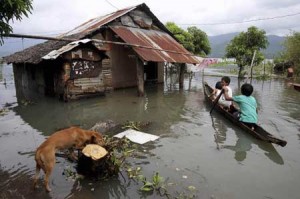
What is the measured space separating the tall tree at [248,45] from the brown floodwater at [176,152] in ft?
37.4

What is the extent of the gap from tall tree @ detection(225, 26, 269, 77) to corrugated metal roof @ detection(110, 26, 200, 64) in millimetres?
7833

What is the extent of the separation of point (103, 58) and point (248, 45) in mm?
15314

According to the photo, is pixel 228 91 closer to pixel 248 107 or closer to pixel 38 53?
pixel 248 107

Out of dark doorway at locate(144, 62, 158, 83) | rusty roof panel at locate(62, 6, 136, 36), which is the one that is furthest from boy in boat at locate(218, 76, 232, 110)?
dark doorway at locate(144, 62, 158, 83)

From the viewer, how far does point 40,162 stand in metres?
4.70

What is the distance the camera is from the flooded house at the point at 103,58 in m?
13.3

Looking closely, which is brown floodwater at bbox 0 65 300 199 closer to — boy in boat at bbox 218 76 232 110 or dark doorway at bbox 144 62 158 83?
boy in boat at bbox 218 76 232 110

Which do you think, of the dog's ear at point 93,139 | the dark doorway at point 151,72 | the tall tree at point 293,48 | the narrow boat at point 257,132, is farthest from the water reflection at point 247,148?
the tall tree at point 293,48

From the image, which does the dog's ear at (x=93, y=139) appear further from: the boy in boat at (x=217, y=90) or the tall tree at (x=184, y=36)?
the tall tree at (x=184, y=36)

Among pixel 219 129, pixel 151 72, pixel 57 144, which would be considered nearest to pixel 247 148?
pixel 219 129

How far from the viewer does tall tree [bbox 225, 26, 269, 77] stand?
23734 millimetres

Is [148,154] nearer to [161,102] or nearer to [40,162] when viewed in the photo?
[40,162]

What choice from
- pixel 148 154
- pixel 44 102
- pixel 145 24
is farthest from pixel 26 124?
pixel 145 24

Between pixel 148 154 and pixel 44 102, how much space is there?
8.88 meters
